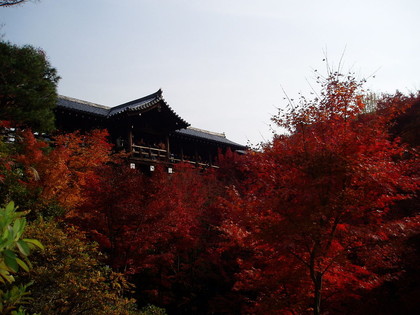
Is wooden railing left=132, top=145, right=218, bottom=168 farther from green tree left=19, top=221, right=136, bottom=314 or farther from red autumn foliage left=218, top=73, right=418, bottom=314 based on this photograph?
red autumn foliage left=218, top=73, right=418, bottom=314

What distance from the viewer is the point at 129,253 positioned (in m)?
10.6

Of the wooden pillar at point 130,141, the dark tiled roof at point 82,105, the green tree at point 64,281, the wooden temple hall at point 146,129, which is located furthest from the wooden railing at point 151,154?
the green tree at point 64,281

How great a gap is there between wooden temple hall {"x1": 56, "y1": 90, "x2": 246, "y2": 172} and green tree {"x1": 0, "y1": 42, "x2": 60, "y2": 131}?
3818mm

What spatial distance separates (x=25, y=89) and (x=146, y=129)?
31.7 feet

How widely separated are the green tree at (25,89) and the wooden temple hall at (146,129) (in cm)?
382

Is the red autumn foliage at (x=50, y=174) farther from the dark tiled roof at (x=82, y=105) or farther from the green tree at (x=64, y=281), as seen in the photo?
the dark tiled roof at (x=82, y=105)

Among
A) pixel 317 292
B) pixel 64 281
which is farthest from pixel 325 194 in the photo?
pixel 64 281

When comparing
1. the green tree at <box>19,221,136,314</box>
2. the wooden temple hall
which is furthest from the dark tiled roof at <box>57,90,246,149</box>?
the green tree at <box>19,221,136,314</box>

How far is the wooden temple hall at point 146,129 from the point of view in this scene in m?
20.3

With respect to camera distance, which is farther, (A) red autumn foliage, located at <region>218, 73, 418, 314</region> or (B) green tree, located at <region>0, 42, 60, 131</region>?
(B) green tree, located at <region>0, 42, 60, 131</region>

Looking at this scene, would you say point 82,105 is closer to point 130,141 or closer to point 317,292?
point 130,141

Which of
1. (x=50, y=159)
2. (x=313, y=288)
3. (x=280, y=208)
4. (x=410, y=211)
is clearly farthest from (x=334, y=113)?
(x=50, y=159)

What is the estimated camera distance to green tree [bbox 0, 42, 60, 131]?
13773 millimetres

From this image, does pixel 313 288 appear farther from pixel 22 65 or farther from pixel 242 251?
pixel 22 65
